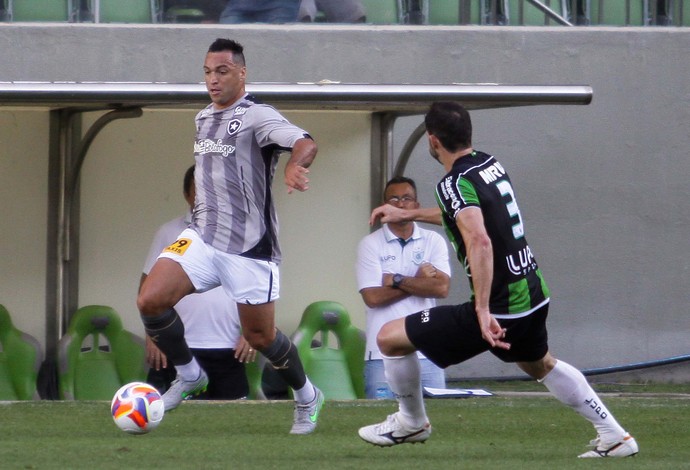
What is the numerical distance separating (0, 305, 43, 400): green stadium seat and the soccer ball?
3409mm

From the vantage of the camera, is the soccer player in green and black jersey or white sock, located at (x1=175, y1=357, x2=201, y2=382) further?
white sock, located at (x1=175, y1=357, x2=201, y2=382)

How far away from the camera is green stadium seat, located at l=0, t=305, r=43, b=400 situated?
1042 cm

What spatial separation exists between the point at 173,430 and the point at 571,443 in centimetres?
219

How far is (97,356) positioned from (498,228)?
4832 millimetres

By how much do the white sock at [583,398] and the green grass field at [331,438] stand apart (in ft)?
0.56

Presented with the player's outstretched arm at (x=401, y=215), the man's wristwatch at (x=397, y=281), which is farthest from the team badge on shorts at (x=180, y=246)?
the man's wristwatch at (x=397, y=281)

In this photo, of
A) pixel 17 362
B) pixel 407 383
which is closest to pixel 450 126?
pixel 407 383

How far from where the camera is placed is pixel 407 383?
6867 millimetres

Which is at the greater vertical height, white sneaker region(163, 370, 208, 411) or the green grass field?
white sneaker region(163, 370, 208, 411)

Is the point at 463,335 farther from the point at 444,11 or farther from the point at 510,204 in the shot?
the point at 444,11

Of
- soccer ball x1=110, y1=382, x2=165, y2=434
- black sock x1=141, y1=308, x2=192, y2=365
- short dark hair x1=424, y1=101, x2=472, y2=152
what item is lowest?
soccer ball x1=110, y1=382, x2=165, y2=434

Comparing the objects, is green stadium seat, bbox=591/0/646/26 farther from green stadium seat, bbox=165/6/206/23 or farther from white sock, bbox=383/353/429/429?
white sock, bbox=383/353/429/429

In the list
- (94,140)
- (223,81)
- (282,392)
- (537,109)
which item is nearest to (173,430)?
(223,81)

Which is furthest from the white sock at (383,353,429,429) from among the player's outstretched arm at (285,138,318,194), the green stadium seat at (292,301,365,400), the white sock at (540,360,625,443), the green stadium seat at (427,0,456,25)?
the green stadium seat at (427,0,456,25)
